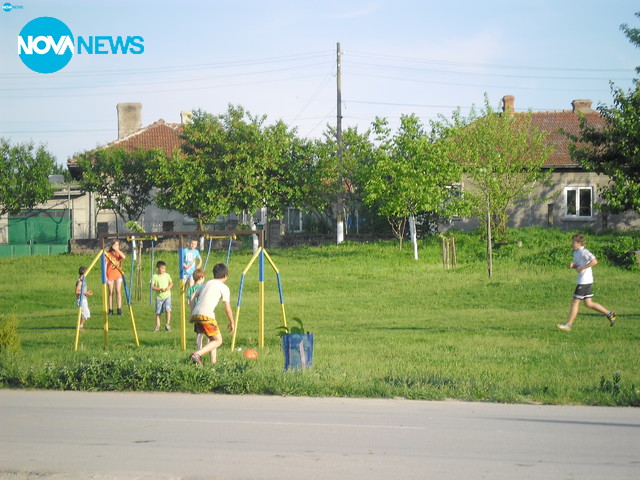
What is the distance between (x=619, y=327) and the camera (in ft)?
56.0

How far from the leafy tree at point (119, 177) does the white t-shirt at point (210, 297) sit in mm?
29997

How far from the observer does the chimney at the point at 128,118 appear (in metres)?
58.3

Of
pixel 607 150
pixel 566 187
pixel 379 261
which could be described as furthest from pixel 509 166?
pixel 607 150

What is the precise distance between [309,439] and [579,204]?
3607cm

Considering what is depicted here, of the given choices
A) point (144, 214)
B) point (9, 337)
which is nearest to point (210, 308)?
point (9, 337)

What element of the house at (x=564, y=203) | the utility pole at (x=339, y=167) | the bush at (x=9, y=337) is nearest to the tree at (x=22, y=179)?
the utility pole at (x=339, y=167)

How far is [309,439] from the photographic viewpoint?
8.12m

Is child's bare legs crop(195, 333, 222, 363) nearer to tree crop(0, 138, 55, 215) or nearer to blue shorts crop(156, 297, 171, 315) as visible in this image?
blue shorts crop(156, 297, 171, 315)

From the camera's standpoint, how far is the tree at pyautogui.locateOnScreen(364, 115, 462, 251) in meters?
35.2

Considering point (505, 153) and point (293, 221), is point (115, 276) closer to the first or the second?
point (505, 153)

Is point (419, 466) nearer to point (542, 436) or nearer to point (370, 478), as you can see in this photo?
point (370, 478)

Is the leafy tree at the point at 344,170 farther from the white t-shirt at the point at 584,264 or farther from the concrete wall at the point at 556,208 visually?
the white t-shirt at the point at 584,264

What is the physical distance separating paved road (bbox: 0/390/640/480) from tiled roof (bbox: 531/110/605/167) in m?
33.5

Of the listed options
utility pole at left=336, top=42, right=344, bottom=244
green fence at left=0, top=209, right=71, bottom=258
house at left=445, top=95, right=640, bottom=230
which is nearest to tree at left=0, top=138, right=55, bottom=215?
green fence at left=0, top=209, right=71, bottom=258
